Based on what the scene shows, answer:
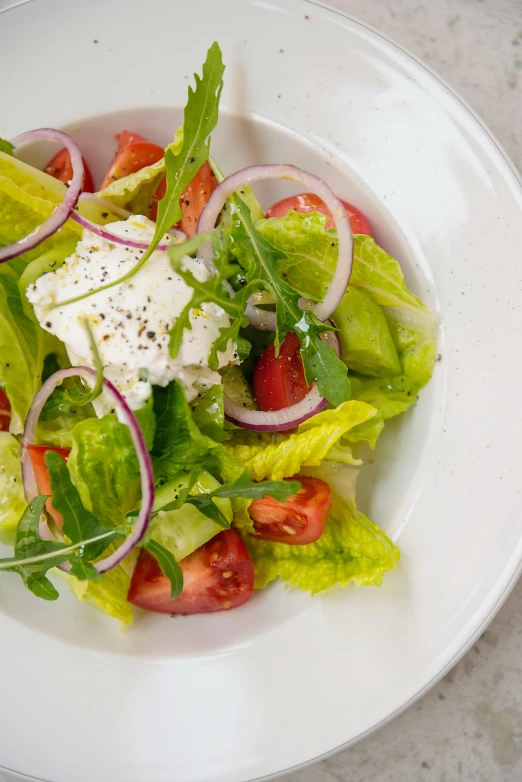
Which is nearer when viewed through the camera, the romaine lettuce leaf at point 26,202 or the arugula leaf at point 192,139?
the arugula leaf at point 192,139

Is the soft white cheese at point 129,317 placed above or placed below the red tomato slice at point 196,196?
below

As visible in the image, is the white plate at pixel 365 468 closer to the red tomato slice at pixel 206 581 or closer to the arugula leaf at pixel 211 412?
the red tomato slice at pixel 206 581

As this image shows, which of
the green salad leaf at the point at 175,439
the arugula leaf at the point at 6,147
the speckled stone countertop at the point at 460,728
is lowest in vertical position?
the speckled stone countertop at the point at 460,728

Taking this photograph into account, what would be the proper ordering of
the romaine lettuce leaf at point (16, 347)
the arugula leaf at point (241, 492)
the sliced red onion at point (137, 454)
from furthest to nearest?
the romaine lettuce leaf at point (16, 347)
the sliced red onion at point (137, 454)
the arugula leaf at point (241, 492)

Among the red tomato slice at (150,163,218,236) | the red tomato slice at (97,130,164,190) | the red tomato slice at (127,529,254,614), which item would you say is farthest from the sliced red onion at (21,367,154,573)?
the red tomato slice at (97,130,164,190)

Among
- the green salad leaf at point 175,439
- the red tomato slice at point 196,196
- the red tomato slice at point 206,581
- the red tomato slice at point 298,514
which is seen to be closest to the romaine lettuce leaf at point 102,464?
the green salad leaf at point 175,439

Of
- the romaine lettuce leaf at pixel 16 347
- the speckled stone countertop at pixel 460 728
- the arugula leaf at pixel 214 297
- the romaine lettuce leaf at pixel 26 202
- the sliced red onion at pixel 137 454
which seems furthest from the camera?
the speckled stone countertop at pixel 460 728

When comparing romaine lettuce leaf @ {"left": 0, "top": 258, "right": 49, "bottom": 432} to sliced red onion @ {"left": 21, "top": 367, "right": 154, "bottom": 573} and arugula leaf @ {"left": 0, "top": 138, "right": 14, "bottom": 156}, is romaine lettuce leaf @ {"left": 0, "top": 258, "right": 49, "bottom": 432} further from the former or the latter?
arugula leaf @ {"left": 0, "top": 138, "right": 14, "bottom": 156}

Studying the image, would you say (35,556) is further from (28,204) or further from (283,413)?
(28,204)

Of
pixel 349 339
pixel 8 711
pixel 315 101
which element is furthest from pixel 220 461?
pixel 315 101
